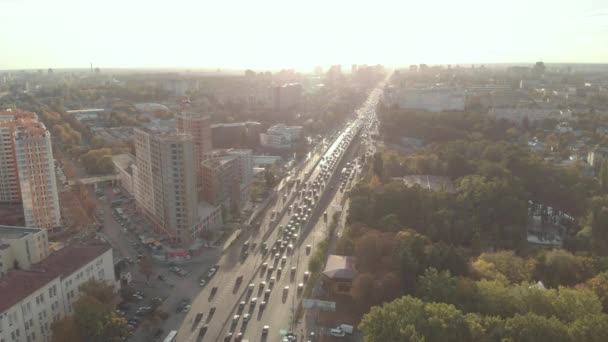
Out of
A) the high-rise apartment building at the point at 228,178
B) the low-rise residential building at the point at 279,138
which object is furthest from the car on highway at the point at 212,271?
the low-rise residential building at the point at 279,138

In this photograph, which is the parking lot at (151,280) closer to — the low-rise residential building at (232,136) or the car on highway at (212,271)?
the car on highway at (212,271)

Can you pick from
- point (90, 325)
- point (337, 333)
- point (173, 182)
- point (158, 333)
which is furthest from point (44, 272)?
point (337, 333)

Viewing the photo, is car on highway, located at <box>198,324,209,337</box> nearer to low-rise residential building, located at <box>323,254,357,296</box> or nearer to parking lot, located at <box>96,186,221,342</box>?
parking lot, located at <box>96,186,221,342</box>

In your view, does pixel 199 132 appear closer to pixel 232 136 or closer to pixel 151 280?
pixel 151 280

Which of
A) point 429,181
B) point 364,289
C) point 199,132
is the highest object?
point 199,132

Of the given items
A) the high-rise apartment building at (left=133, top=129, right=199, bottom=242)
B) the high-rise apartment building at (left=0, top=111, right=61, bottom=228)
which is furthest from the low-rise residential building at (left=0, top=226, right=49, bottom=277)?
the high-rise apartment building at (left=133, top=129, right=199, bottom=242)

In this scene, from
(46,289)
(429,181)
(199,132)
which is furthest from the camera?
(429,181)

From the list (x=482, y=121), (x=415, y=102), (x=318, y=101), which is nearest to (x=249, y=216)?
(x=482, y=121)
